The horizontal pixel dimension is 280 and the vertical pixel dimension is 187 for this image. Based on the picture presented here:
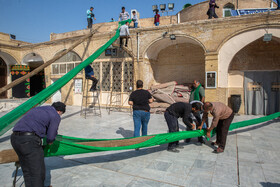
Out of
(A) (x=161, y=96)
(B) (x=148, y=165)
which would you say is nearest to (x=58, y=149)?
(B) (x=148, y=165)

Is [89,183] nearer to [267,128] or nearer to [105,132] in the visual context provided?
[105,132]

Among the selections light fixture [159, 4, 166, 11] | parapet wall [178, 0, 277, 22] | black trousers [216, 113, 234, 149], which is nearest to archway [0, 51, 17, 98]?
light fixture [159, 4, 166, 11]

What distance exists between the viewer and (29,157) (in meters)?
2.51

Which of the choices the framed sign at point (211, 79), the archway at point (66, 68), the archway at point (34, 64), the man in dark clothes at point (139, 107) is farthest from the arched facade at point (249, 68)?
the archway at point (34, 64)

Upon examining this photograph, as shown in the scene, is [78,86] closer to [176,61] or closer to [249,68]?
[176,61]

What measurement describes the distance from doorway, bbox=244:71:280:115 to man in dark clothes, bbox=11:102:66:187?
31.5ft

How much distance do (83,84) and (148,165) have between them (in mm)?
9674

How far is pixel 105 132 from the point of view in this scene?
21.5ft

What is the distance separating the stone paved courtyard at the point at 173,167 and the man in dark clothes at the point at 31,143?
80 centimetres

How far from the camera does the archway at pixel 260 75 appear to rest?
9383 mm

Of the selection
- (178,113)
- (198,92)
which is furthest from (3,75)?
(178,113)

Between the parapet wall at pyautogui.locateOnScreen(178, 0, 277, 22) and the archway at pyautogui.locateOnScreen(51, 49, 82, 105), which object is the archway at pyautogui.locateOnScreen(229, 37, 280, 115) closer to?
the parapet wall at pyautogui.locateOnScreen(178, 0, 277, 22)

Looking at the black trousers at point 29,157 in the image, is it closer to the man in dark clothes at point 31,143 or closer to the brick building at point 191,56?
the man in dark clothes at point 31,143

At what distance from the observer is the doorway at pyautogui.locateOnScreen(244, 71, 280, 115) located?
30.7 feet
